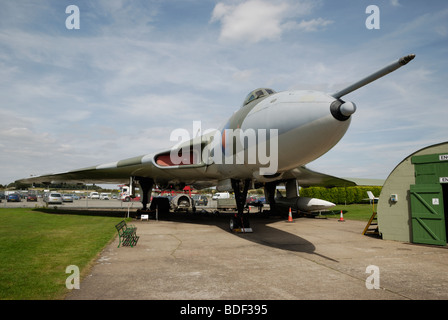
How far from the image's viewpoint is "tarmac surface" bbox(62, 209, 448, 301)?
155 inches

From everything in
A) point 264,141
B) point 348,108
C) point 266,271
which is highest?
point 348,108

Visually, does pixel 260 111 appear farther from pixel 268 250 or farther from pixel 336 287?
pixel 336 287

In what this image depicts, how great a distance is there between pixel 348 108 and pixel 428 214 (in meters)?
5.33

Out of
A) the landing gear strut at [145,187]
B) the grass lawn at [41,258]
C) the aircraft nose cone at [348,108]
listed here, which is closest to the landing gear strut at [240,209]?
the grass lawn at [41,258]

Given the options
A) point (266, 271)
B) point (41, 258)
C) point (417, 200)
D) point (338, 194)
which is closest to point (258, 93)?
point (266, 271)

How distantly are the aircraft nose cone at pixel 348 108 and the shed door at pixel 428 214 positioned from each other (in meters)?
5.06

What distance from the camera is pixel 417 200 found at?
8352 millimetres

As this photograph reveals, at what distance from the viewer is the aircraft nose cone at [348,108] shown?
4.89m

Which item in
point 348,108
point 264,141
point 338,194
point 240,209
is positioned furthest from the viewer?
point 338,194

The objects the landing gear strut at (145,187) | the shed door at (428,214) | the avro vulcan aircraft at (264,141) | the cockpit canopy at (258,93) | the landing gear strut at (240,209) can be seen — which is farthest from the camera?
the landing gear strut at (145,187)

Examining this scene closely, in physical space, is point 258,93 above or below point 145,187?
above

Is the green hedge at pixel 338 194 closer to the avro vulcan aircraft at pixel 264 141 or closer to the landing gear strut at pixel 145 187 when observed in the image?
the landing gear strut at pixel 145 187

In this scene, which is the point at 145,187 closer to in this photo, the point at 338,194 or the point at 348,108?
the point at 348,108

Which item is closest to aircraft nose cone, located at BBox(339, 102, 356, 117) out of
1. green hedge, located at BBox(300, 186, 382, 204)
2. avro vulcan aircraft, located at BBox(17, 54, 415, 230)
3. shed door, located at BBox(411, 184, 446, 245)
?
avro vulcan aircraft, located at BBox(17, 54, 415, 230)
